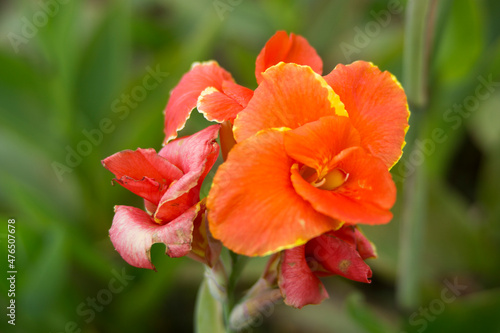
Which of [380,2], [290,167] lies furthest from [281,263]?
[380,2]

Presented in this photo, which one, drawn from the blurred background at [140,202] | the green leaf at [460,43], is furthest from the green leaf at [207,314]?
the green leaf at [460,43]

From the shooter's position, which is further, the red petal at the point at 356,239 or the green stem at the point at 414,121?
the green stem at the point at 414,121

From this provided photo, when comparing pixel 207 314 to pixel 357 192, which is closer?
pixel 357 192

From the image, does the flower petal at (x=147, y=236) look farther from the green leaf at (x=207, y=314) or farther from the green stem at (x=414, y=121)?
the green stem at (x=414, y=121)

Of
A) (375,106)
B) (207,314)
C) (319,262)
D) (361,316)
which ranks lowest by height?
(361,316)

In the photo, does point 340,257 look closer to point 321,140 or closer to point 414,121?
point 321,140

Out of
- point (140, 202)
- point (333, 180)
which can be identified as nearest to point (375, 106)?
point (333, 180)

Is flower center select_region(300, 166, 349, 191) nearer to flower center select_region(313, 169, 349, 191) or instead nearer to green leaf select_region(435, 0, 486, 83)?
flower center select_region(313, 169, 349, 191)
